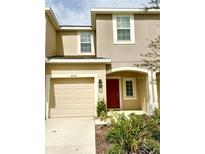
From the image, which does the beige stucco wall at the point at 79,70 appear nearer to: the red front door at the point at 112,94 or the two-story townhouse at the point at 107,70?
the two-story townhouse at the point at 107,70

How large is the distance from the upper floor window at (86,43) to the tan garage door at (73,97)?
12.1ft

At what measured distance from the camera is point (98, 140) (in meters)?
5.95

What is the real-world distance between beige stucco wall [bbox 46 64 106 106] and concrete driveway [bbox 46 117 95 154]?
7.83ft

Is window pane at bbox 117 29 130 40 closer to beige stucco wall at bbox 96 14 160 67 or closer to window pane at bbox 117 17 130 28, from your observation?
window pane at bbox 117 17 130 28

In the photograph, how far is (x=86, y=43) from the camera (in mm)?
13383

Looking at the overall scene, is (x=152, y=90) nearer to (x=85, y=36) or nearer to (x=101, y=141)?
(x=101, y=141)

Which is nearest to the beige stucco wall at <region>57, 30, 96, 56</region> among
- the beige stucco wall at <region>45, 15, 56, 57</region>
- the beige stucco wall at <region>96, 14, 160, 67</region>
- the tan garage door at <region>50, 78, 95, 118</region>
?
the beige stucco wall at <region>45, 15, 56, 57</region>

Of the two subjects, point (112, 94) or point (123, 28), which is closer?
point (123, 28)

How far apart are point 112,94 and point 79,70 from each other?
3.38m

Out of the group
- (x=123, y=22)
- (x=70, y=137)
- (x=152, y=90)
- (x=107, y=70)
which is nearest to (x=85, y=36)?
(x=123, y=22)
